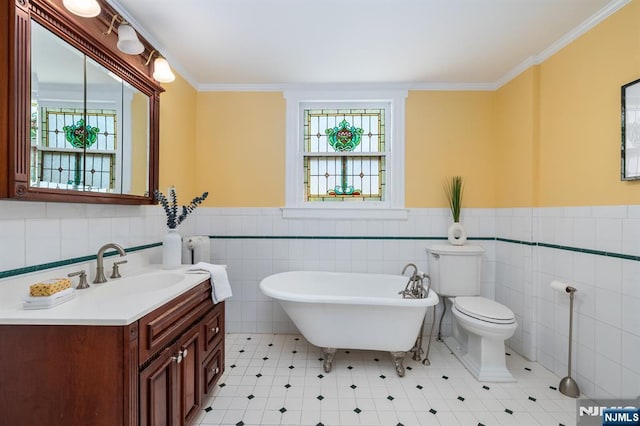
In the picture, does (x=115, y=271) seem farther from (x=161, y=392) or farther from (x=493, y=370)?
(x=493, y=370)

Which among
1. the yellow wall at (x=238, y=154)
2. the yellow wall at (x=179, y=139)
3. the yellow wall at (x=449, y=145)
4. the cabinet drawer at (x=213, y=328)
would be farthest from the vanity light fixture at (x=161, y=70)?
the yellow wall at (x=449, y=145)

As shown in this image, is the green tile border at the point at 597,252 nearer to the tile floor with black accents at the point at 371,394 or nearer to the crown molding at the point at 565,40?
the tile floor with black accents at the point at 371,394

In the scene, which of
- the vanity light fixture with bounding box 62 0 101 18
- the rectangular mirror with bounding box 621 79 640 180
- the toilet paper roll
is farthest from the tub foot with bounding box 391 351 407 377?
the vanity light fixture with bounding box 62 0 101 18

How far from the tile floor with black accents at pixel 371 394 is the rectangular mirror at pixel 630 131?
148 centimetres

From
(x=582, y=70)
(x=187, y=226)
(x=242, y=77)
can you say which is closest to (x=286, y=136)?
(x=242, y=77)

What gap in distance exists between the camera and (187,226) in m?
2.66

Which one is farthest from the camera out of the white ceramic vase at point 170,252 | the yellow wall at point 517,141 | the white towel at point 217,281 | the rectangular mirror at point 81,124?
the yellow wall at point 517,141

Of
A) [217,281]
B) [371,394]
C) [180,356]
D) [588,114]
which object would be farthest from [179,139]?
[588,114]

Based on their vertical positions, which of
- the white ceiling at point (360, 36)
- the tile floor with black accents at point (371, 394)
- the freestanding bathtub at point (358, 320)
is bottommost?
the tile floor with black accents at point (371, 394)

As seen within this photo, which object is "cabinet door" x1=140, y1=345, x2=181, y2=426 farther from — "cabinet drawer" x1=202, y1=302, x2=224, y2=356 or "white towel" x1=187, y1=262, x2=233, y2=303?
"white towel" x1=187, y1=262, x2=233, y2=303

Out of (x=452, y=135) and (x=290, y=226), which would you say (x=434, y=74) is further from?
(x=290, y=226)

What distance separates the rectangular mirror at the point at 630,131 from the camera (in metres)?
1.56

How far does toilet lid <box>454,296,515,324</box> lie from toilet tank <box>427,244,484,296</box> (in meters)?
0.13

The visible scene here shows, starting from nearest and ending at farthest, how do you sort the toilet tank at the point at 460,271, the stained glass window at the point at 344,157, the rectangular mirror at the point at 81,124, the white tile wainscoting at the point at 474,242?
the rectangular mirror at the point at 81,124 → the white tile wainscoting at the point at 474,242 → the toilet tank at the point at 460,271 → the stained glass window at the point at 344,157
